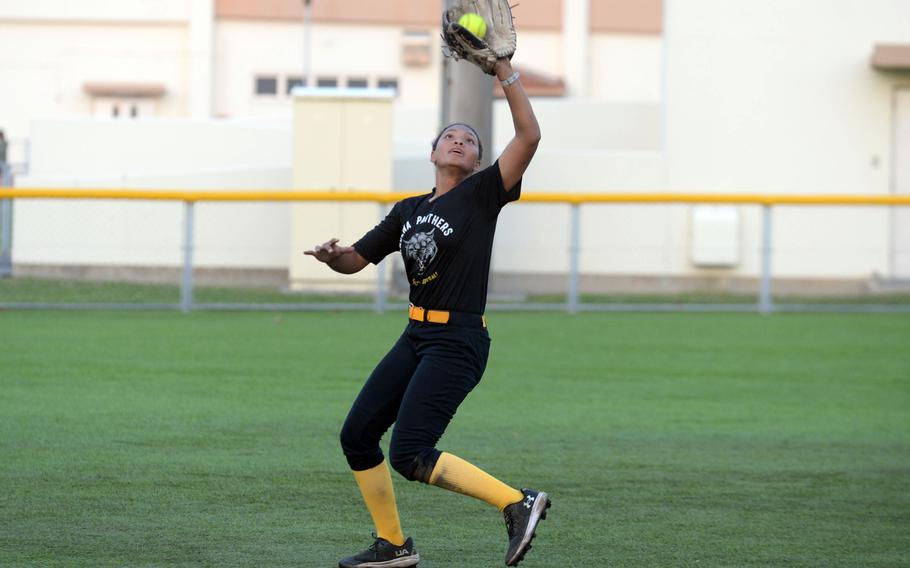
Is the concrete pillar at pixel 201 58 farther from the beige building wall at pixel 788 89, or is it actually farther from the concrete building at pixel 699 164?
the beige building wall at pixel 788 89

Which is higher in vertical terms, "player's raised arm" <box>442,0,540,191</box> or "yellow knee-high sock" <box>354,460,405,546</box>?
"player's raised arm" <box>442,0,540,191</box>

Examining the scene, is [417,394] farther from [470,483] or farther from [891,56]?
[891,56]

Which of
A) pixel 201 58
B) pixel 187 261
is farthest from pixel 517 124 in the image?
pixel 201 58

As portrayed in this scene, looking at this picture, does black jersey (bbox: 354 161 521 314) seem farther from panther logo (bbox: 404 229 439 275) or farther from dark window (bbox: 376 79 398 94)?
dark window (bbox: 376 79 398 94)

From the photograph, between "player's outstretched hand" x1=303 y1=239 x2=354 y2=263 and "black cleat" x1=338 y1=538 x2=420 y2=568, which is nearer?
"black cleat" x1=338 y1=538 x2=420 y2=568

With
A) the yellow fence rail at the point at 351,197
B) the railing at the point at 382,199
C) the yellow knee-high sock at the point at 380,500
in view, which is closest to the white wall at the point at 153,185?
the railing at the point at 382,199

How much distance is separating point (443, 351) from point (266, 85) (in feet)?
123

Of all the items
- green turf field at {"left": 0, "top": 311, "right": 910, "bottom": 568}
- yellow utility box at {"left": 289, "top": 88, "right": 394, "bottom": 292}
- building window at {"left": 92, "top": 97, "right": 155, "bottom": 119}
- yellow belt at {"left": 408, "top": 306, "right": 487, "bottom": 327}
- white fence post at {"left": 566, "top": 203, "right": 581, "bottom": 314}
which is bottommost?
green turf field at {"left": 0, "top": 311, "right": 910, "bottom": 568}

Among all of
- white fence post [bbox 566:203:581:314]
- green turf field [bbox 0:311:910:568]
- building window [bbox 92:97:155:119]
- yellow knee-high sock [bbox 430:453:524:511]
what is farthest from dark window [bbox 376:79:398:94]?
yellow knee-high sock [bbox 430:453:524:511]

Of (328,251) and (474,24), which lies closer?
(474,24)

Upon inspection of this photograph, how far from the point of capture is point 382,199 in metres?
17.9

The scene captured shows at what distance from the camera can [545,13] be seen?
4353 centimetres

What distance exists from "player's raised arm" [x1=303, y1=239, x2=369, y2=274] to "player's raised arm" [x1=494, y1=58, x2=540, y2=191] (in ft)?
3.01

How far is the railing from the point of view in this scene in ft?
57.3
